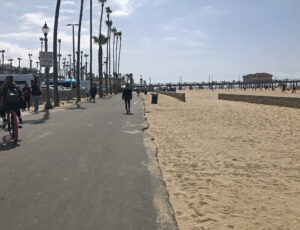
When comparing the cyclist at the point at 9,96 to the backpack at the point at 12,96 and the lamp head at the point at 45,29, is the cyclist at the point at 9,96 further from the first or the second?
the lamp head at the point at 45,29

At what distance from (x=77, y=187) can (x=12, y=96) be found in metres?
4.93

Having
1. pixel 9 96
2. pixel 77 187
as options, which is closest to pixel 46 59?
pixel 9 96

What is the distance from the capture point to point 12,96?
8688mm

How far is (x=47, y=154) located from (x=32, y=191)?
2.65m

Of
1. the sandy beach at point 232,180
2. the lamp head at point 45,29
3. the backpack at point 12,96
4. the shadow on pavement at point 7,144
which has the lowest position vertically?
the sandy beach at point 232,180

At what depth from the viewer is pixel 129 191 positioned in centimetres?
462

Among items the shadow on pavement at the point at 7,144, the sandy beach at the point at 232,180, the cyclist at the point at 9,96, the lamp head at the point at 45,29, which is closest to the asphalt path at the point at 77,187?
the shadow on pavement at the point at 7,144

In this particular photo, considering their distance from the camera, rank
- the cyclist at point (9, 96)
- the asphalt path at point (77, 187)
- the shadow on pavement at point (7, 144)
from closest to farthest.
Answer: the asphalt path at point (77, 187)
the shadow on pavement at point (7, 144)
the cyclist at point (9, 96)

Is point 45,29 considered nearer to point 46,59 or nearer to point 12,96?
point 46,59

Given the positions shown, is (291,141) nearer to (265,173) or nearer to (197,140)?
(197,140)

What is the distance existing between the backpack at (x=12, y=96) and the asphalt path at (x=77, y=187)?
3.59 feet

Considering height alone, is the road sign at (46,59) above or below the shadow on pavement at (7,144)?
above

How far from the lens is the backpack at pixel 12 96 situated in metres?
8.66

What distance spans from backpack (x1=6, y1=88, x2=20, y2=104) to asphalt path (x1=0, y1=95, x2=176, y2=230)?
1095 millimetres
